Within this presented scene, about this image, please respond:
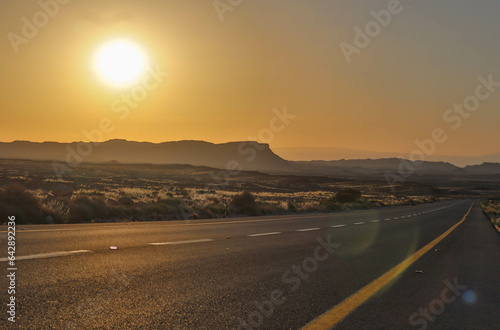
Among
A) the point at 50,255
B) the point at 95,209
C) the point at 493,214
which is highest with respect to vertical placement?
the point at 50,255

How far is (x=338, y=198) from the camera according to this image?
1996 inches

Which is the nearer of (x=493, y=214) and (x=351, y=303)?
(x=351, y=303)

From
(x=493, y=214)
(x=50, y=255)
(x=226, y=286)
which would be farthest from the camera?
(x=493, y=214)

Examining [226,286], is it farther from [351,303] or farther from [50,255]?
[50,255]

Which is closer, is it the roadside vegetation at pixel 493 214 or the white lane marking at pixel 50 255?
the white lane marking at pixel 50 255

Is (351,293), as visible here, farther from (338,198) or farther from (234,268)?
(338,198)

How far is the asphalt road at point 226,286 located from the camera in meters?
3.87

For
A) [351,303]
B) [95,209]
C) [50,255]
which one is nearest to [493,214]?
[95,209]

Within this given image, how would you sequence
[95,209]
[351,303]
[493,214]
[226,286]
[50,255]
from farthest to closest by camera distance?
1. [493,214]
2. [95,209]
3. [50,255]
4. [226,286]
5. [351,303]

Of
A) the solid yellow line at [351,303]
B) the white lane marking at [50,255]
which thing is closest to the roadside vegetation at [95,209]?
the white lane marking at [50,255]

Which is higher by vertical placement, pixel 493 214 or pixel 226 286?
pixel 226 286

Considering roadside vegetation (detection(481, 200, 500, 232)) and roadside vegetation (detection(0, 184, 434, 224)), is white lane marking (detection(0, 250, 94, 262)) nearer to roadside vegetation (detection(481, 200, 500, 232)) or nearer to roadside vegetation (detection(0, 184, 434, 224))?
roadside vegetation (detection(0, 184, 434, 224))

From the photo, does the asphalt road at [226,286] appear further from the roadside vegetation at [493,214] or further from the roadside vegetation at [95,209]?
the roadside vegetation at [493,214]

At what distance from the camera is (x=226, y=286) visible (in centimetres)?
515
